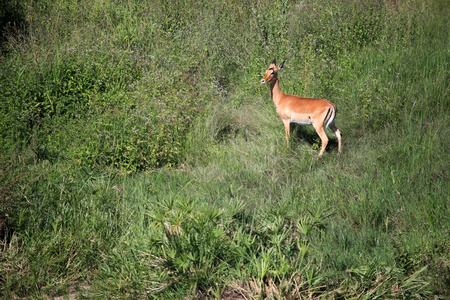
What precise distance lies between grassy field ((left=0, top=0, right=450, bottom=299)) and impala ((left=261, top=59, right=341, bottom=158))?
0.29 metres

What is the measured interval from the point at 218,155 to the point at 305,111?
4.33 ft

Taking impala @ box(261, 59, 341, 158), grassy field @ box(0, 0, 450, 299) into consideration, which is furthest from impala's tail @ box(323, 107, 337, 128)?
grassy field @ box(0, 0, 450, 299)

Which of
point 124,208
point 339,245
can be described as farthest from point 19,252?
point 339,245

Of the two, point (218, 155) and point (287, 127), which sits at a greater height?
point (287, 127)

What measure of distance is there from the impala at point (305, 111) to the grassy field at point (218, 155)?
0.29m

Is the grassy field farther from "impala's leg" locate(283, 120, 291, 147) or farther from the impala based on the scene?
the impala

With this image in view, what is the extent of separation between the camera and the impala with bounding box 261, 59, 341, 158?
4.84m

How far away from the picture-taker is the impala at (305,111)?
15.9 feet

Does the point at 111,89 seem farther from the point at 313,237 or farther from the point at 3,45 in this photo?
the point at 313,237

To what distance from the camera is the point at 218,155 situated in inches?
208

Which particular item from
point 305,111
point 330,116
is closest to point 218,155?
point 305,111

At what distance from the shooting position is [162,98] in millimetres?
5980

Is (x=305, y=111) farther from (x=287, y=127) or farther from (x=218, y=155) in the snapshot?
(x=218, y=155)

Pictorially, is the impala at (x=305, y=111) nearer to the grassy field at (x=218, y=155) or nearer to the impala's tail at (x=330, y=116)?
the impala's tail at (x=330, y=116)
